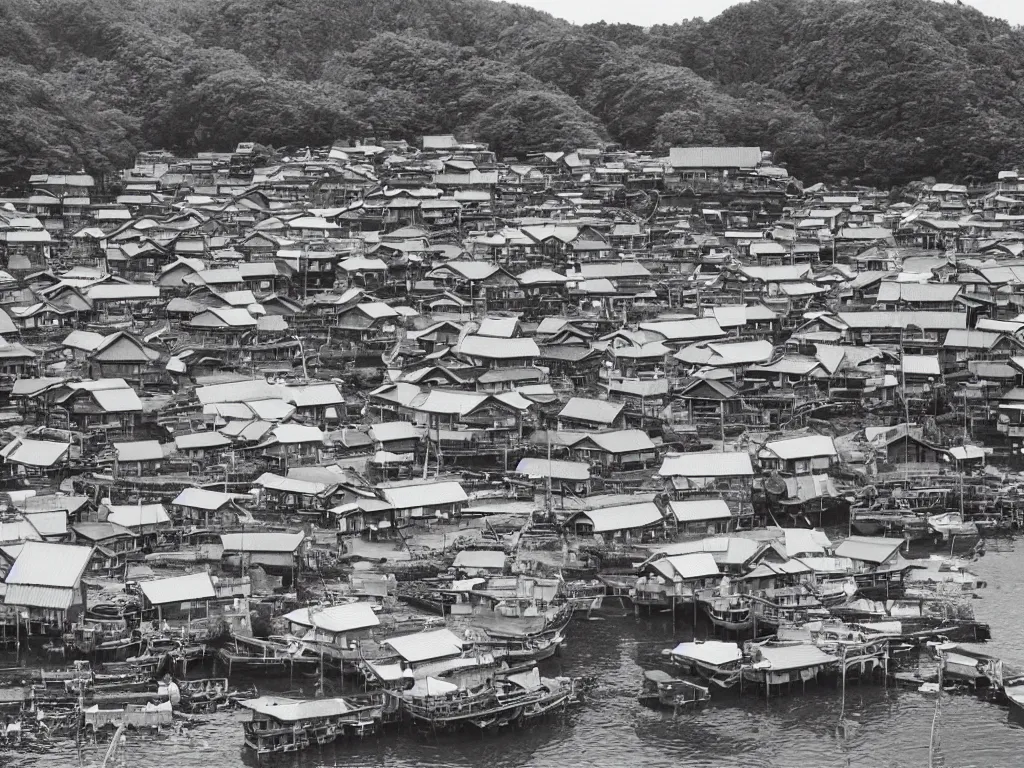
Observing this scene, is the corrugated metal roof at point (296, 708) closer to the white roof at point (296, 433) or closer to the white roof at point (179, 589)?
the white roof at point (179, 589)

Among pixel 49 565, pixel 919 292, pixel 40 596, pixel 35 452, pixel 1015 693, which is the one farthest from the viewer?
→ pixel 919 292

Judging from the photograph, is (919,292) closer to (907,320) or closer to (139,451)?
(907,320)

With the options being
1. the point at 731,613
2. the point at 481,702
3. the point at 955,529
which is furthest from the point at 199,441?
the point at 955,529

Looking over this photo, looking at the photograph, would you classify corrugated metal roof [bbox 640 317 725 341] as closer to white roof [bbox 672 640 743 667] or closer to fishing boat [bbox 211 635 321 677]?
white roof [bbox 672 640 743 667]

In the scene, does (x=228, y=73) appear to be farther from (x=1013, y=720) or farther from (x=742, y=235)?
(x=1013, y=720)

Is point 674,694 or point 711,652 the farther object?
point 711,652
